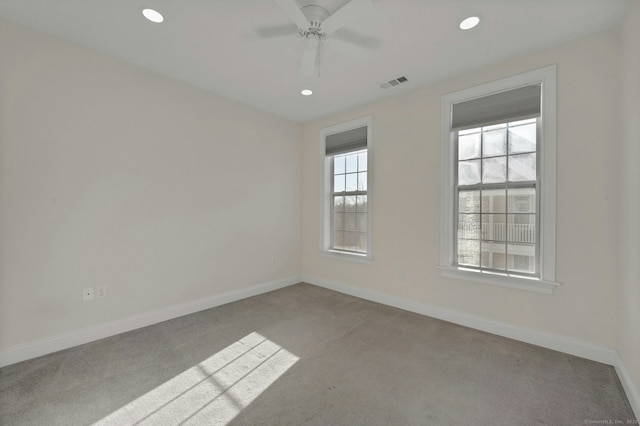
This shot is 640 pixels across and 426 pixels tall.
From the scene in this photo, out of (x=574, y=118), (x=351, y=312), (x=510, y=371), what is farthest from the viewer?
(x=351, y=312)

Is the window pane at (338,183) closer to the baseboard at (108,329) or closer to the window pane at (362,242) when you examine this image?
the window pane at (362,242)

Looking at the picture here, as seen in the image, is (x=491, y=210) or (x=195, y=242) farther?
(x=195, y=242)

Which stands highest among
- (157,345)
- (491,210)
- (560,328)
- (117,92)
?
(117,92)

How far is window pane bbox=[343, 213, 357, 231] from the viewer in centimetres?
407

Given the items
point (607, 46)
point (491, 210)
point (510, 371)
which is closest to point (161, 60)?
point (491, 210)

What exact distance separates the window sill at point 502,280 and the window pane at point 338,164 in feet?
6.94

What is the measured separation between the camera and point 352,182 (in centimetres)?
410

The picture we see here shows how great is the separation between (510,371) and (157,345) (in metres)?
3.03

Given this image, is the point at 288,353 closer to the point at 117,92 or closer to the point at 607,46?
the point at 117,92

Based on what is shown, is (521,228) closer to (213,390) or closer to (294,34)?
(294,34)

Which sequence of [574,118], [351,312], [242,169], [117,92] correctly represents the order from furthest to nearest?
[242,169]
[351,312]
[117,92]
[574,118]

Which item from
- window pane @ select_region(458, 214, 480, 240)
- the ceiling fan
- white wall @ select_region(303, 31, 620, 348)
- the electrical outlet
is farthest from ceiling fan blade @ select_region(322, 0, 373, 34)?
the electrical outlet

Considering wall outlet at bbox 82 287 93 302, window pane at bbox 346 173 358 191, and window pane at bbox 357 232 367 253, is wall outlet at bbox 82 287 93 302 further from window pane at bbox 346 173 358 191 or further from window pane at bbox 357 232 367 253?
window pane at bbox 346 173 358 191

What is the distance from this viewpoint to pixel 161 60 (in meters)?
2.70
